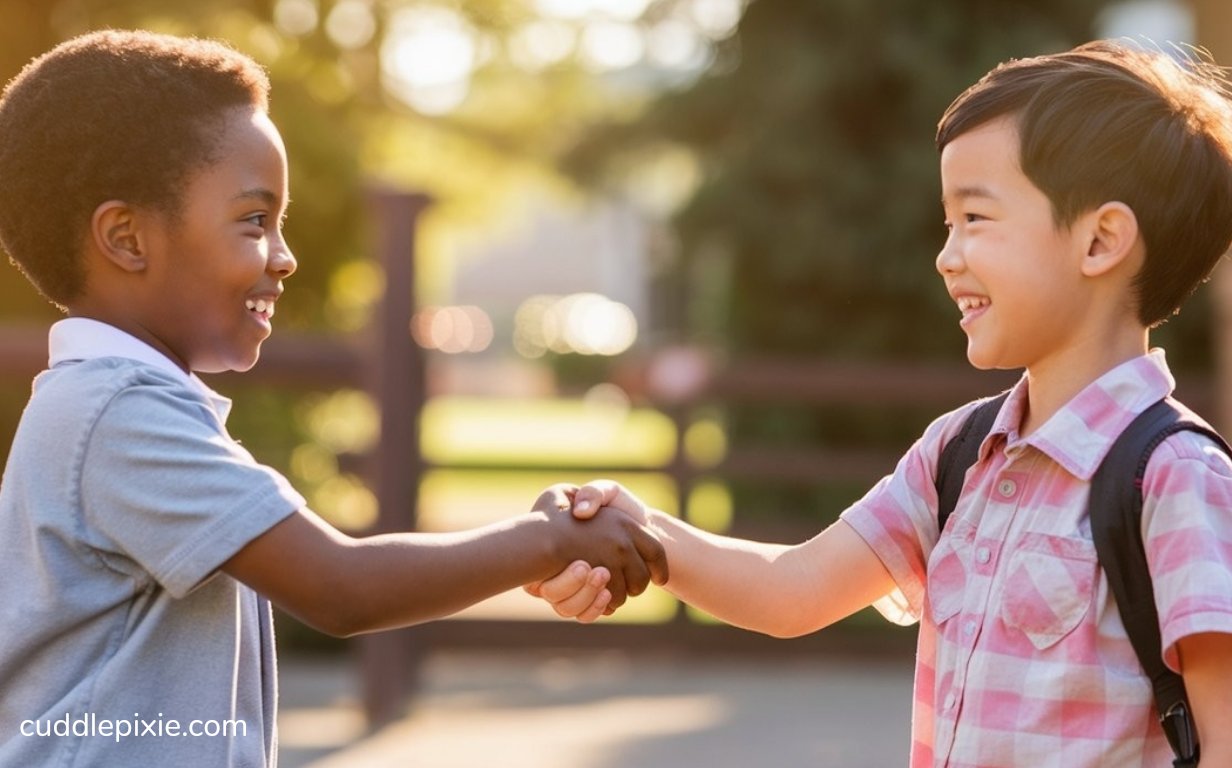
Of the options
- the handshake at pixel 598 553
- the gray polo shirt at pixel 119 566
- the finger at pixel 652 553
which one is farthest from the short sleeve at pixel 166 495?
the finger at pixel 652 553

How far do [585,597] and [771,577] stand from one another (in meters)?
0.28

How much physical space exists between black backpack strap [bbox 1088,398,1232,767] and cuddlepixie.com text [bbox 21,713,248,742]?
1074 millimetres

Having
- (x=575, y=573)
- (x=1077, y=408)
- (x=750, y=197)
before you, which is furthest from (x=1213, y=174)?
(x=750, y=197)

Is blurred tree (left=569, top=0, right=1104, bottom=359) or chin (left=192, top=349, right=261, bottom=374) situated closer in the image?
chin (left=192, top=349, right=261, bottom=374)

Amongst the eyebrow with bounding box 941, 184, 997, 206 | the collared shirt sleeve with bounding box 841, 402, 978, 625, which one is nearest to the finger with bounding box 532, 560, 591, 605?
the collared shirt sleeve with bounding box 841, 402, 978, 625

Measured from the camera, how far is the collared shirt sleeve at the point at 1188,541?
73.1 inches

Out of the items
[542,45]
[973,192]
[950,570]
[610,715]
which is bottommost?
[610,715]

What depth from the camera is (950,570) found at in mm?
2162

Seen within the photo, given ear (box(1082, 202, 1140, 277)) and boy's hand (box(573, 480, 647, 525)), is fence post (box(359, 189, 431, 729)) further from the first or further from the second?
ear (box(1082, 202, 1140, 277))

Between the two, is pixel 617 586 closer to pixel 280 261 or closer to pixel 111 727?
pixel 280 261

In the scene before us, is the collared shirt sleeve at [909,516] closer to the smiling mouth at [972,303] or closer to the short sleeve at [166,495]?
the smiling mouth at [972,303]

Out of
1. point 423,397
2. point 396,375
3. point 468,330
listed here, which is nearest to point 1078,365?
point 396,375

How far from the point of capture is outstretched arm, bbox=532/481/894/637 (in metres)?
2.38

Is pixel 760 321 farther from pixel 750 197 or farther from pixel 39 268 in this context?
pixel 39 268
